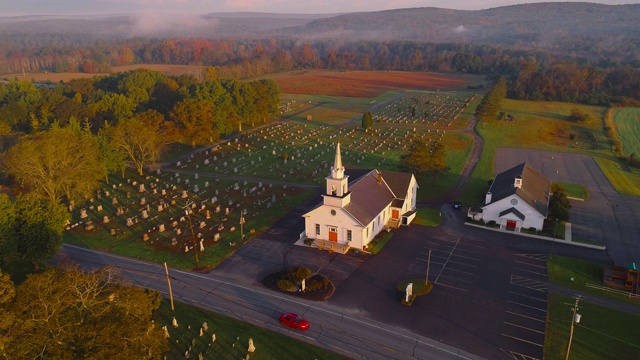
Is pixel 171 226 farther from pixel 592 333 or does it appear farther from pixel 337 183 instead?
pixel 592 333

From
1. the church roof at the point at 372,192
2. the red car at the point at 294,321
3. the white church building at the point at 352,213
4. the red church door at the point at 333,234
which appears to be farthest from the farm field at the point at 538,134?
the red car at the point at 294,321

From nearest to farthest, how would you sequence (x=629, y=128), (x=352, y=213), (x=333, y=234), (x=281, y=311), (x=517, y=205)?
(x=281, y=311) → (x=352, y=213) → (x=333, y=234) → (x=517, y=205) → (x=629, y=128)

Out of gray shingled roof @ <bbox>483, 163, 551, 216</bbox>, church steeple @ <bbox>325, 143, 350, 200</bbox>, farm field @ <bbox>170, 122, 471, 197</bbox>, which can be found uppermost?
church steeple @ <bbox>325, 143, 350, 200</bbox>

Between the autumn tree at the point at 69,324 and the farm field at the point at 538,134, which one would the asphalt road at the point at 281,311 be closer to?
the autumn tree at the point at 69,324

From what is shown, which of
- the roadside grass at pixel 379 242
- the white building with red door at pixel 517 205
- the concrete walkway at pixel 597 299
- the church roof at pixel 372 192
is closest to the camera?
the concrete walkway at pixel 597 299

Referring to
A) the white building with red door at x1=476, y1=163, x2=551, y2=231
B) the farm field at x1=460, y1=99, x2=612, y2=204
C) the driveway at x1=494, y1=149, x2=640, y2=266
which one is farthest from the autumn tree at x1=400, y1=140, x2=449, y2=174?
the driveway at x1=494, y1=149, x2=640, y2=266

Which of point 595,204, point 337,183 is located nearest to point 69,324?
point 337,183

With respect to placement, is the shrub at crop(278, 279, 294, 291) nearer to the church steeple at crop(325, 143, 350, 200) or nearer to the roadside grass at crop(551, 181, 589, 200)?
the church steeple at crop(325, 143, 350, 200)
